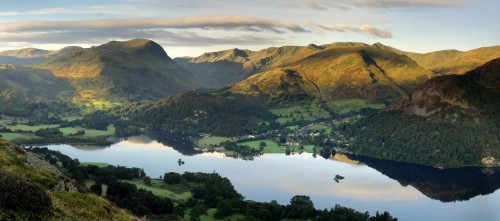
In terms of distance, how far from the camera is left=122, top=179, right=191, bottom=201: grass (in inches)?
6196

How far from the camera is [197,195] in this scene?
16125 centimetres

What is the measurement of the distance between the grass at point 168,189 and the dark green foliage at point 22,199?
126 meters

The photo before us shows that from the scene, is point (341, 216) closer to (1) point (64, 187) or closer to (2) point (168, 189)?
(2) point (168, 189)

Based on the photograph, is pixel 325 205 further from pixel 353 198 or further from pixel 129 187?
pixel 129 187

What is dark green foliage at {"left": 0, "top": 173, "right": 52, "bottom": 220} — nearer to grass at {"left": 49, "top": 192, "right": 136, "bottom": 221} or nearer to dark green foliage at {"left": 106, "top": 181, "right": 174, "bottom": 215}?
grass at {"left": 49, "top": 192, "right": 136, "bottom": 221}

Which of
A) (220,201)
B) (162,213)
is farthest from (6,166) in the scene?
(220,201)

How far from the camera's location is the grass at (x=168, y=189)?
516 ft

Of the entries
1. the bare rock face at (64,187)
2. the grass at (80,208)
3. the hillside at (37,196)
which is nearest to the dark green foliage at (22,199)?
the hillside at (37,196)

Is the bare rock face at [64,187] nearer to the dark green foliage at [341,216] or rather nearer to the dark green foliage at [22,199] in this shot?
the dark green foliage at [22,199]

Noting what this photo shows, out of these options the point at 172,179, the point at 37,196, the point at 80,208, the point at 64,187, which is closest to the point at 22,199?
the point at 37,196

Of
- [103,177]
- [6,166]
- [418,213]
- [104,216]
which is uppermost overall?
[6,166]

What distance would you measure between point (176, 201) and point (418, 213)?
9539 centimetres

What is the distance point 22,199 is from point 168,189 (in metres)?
145

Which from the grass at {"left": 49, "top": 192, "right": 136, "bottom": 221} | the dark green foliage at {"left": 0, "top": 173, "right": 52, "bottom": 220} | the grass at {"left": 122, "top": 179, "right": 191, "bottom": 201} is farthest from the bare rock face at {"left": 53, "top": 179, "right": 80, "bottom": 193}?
the grass at {"left": 122, "top": 179, "right": 191, "bottom": 201}
